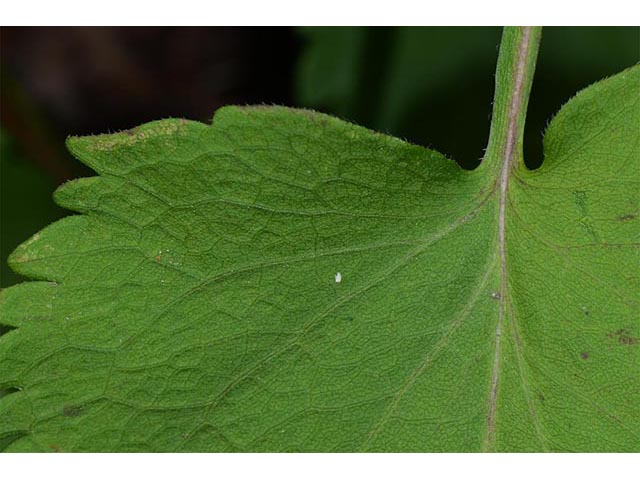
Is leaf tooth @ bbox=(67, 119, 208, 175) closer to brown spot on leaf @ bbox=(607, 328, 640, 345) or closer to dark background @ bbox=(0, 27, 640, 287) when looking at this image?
brown spot on leaf @ bbox=(607, 328, 640, 345)

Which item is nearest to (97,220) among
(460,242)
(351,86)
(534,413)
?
(460,242)

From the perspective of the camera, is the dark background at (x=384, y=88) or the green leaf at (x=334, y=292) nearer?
the green leaf at (x=334, y=292)

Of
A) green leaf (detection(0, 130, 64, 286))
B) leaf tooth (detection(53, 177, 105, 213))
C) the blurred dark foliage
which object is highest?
the blurred dark foliage

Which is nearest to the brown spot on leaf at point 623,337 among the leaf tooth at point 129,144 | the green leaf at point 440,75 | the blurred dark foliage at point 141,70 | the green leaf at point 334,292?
the green leaf at point 334,292

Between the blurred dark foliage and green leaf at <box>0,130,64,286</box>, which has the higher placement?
the blurred dark foliage

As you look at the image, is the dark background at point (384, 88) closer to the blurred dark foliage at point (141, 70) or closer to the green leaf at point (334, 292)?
the blurred dark foliage at point (141, 70)

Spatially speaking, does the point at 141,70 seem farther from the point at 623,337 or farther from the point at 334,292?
the point at 623,337

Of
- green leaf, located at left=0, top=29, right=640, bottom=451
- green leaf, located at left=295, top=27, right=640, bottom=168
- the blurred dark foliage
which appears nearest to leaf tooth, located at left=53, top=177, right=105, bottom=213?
green leaf, located at left=0, top=29, right=640, bottom=451

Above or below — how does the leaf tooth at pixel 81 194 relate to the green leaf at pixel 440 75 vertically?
below
